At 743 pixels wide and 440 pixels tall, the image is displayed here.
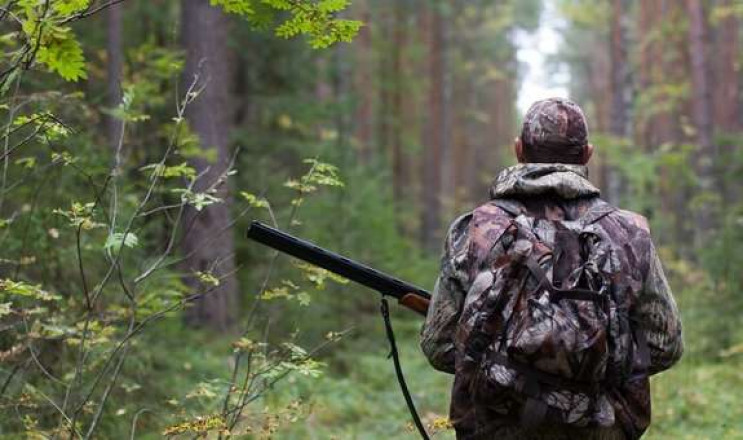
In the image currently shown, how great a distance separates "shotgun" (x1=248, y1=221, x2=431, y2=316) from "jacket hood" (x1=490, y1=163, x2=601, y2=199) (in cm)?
86

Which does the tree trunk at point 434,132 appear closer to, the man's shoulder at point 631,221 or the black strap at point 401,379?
the black strap at point 401,379

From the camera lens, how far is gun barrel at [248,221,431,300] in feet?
13.4

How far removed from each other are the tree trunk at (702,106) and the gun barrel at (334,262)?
14.3 metres

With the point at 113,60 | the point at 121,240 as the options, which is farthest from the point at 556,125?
the point at 113,60

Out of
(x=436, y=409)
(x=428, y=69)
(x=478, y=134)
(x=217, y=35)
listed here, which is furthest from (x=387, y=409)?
(x=478, y=134)

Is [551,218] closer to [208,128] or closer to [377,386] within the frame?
[377,386]

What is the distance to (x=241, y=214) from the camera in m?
4.90

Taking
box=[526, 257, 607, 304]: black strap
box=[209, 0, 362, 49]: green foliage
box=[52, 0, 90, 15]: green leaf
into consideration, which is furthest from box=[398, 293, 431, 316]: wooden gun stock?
box=[52, 0, 90, 15]: green leaf

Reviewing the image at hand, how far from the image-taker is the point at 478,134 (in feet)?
162

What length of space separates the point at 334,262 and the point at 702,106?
1571cm

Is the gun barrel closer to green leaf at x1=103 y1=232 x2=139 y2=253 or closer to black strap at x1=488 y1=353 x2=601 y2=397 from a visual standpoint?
green leaf at x1=103 y1=232 x2=139 y2=253

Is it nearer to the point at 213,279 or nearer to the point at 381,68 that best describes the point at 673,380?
the point at 213,279

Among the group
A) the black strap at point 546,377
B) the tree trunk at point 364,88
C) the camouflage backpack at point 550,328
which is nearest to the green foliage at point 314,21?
the camouflage backpack at point 550,328

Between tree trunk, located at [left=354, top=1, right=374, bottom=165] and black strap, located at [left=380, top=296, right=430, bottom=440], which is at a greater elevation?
black strap, located at [left=380, top=296, right=430, bottom=440]
